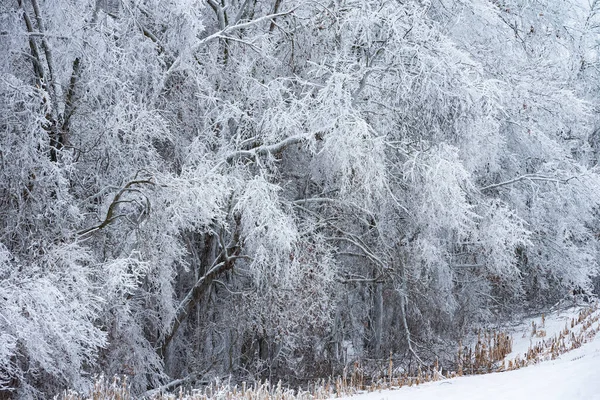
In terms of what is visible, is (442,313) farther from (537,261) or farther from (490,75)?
(490,75)

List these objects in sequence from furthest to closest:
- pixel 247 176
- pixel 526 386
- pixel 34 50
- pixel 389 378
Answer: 1. pixel 247 176
2. pixel 389 378
3. pixel 34 50
4. pixel 526 386

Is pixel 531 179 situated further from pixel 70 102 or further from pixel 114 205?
pixel 70 102

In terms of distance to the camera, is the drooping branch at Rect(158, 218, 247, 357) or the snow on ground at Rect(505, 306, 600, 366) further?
the snow on ground at Rect(505, 306, 600, 366)

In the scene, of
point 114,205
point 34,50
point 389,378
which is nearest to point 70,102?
point 34,50

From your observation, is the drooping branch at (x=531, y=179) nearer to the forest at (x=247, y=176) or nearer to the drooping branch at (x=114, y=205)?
the forest at (x=247, y=176)

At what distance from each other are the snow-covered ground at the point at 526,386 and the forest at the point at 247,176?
2.63 meters

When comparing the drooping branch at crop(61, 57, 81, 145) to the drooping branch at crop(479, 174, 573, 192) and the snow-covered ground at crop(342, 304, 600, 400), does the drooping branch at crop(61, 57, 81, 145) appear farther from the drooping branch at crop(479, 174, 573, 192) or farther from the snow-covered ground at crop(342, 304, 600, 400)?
the drooping branch at crop(479, 174, 573, 192)

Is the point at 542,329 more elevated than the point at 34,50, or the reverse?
the point at 34,50

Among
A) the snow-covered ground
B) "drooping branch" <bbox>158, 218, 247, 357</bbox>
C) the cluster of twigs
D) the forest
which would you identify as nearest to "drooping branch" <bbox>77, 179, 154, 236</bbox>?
the forest

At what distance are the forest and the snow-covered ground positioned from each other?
104 inches

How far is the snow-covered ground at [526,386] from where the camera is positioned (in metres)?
5.99

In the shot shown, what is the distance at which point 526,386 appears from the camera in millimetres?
6602

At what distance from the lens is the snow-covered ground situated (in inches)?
236

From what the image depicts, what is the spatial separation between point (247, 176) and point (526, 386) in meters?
5.34
